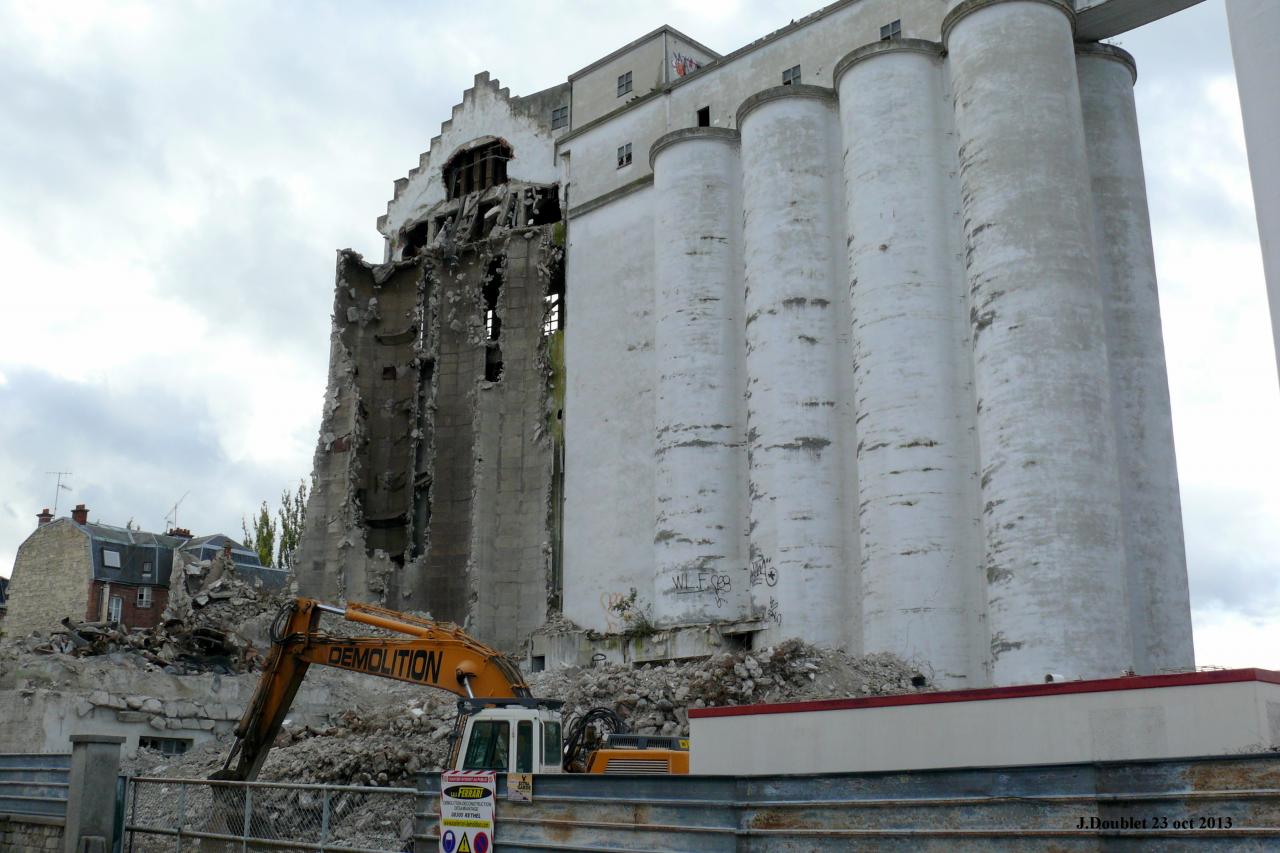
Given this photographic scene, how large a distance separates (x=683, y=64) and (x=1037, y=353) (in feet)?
68.1

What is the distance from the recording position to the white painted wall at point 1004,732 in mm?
13617

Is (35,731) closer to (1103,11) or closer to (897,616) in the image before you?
(897,616)

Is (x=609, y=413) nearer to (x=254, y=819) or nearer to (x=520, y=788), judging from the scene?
(x=254, y=819)

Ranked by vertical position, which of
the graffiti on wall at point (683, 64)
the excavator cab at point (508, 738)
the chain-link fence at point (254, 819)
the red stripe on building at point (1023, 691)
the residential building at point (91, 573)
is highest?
the graffiti on wall at point (683, 64)

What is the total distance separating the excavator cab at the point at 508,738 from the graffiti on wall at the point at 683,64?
31420mm

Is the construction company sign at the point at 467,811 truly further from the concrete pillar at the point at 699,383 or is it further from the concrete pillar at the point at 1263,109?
the concrete pillar at the point at 699,383

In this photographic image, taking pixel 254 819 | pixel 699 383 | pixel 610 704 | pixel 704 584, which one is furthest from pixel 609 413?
pixel 254 819

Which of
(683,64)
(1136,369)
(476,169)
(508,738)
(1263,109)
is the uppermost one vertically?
(683,64)

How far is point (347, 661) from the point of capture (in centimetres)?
1930

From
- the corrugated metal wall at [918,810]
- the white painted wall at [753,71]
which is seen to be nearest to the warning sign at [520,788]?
the corrugated metal wall at [918,810]

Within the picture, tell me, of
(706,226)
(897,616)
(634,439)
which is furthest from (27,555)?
(897,616)

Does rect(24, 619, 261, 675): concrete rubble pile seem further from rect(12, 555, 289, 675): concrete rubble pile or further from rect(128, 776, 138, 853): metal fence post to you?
rect(128, 776, 138, 853): metal fence post

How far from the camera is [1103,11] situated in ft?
104

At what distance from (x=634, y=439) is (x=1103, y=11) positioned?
17953 millimetres
